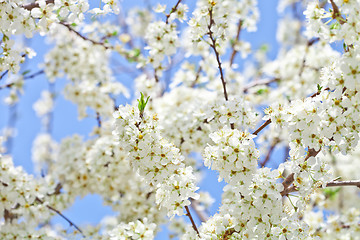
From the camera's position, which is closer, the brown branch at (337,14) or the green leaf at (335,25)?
the brown branch at (337,14)

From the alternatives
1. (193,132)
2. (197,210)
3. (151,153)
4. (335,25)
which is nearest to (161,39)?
(193,132)

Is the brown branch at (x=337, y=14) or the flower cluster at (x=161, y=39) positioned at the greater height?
the flower cluster at (x=161, y=39)

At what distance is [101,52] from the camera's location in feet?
20.7

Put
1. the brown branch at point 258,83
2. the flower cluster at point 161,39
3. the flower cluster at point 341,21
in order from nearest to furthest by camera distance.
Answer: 1. the flower cluster at point 341,21
2. the flower cluster at point 161,39
3. the brown branch at point 258,83

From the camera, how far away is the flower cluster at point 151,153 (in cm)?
283

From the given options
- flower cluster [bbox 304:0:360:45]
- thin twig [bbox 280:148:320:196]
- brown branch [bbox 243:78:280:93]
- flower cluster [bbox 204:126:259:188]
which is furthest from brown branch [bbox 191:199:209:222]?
flower cluster [bbox 304:0:360:45]

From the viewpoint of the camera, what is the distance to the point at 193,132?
427cm

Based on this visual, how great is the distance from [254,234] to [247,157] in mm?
658

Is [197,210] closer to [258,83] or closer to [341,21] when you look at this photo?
[258,83]

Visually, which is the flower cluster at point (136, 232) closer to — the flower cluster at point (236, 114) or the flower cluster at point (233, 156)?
the flower cluster at point (233, 156)

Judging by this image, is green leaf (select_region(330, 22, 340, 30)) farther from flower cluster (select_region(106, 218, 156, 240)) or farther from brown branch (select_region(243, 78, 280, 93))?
brown branch (select_region(243, 78, 280, 93))

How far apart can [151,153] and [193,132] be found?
1.45 meters

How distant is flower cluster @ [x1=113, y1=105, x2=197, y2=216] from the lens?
2826 millimetres

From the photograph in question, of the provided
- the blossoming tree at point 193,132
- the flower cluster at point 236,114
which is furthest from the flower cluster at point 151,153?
the flower cluster at point 236,114
